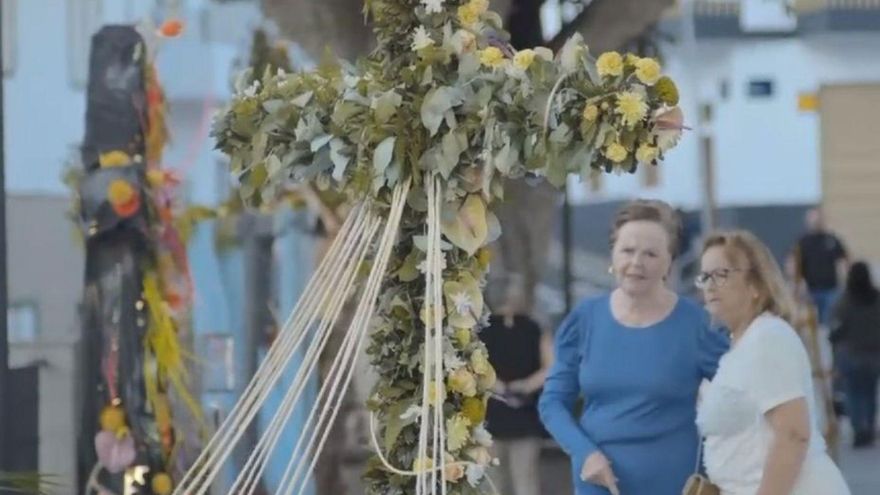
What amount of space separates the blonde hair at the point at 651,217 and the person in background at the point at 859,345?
6.96 m

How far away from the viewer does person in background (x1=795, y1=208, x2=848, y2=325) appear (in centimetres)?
1330

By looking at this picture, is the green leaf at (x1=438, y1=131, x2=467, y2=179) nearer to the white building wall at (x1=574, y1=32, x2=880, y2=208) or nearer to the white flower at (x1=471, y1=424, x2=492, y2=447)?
the white flower at (x1=471, y1=424, x2=492, y2=447)

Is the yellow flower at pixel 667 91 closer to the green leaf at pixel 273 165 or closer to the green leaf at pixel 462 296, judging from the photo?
the green leaf at pixel 462 296

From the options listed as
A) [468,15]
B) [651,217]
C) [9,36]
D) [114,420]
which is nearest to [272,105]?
[468,15]

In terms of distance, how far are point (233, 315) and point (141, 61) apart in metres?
1.64

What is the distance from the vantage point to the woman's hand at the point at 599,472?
5316mm

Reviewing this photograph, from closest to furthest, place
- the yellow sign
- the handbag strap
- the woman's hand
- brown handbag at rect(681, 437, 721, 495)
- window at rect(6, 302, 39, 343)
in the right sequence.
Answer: brown handbag at rect(681, 437, 721, 495) → the woman's hand → the handbag strap → window at rect(6, 302, 39, 343) → the yellow sign

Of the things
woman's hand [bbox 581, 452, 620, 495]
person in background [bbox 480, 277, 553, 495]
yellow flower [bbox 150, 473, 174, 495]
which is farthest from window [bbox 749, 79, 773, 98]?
woman's hand [bbox 581, 452, 620, 495]

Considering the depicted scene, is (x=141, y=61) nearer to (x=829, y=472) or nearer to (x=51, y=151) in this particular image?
(x=51, y=151)

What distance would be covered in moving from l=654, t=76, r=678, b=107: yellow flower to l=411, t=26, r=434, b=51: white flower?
449 millimetres

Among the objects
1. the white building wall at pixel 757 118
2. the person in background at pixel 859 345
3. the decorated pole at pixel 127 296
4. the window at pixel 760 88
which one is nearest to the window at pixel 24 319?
the decorated pole at pixel 127 296

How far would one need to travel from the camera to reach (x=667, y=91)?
377 centimetres

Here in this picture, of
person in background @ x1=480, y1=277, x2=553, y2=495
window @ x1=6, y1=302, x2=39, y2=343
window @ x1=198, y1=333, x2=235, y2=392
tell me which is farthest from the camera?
window @ x1=6, y1=302, x2=39, y2=343

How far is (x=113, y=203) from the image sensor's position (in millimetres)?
8086
